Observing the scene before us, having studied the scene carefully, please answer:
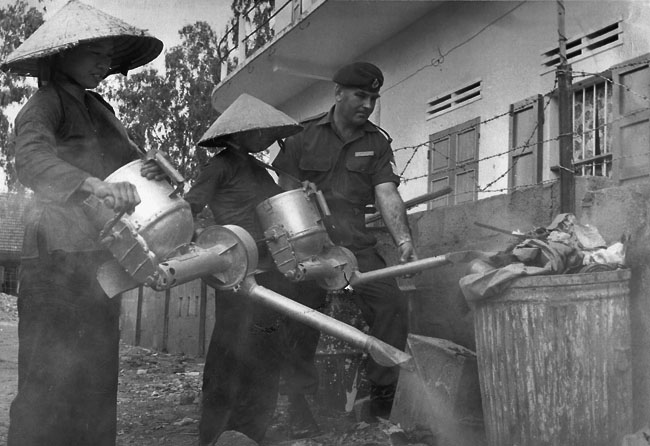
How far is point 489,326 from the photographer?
300 centimetres

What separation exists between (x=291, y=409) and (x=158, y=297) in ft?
25.0

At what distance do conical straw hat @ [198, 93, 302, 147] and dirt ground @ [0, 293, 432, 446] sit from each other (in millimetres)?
1547

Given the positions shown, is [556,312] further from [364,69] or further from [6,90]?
[6,90]

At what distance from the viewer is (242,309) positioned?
3932 mm

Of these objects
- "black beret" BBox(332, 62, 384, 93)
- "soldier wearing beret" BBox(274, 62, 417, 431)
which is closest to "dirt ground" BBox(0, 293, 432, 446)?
"soldier wearing beret" BBox(274, 62, 417, 431)

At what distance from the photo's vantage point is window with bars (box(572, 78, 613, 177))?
248 inches

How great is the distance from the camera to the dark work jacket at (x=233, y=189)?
396 cm

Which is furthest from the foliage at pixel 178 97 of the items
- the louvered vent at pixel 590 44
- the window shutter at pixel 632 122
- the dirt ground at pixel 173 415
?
the window shutter at pixel 632 122

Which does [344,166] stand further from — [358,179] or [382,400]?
[382,400]

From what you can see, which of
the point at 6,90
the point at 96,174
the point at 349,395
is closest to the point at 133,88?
the point at 6,90

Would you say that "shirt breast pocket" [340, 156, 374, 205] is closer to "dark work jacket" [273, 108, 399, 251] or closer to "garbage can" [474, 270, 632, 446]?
"dark work jacket" [273, 108, 399, 251]

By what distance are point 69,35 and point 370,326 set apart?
2102 mm

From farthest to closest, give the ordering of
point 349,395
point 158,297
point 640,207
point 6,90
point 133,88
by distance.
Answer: point 6,90 < point 133,88 < point 158,297 < point 349,395 < point 640,207

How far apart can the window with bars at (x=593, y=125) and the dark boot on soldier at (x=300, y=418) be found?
10.7 ft
